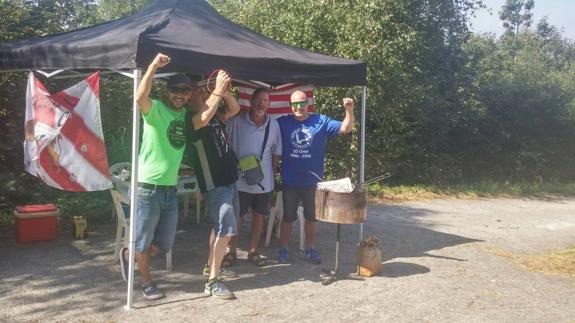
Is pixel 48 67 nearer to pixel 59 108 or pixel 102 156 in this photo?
pixel 59 108

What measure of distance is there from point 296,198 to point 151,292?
180 cm

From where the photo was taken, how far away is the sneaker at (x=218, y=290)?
435 centimetres

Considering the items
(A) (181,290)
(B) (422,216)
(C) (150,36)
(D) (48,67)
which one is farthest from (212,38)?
(B) (422,216)

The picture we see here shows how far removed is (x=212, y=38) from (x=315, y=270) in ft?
8.48

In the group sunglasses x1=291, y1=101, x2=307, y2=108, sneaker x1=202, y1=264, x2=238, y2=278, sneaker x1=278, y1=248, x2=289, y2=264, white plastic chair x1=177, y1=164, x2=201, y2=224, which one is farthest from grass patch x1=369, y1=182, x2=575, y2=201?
sneaker x1=202, y1=264, x2=238, y2=278

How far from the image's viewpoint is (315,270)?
5289mm

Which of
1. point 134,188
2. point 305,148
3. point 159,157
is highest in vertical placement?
point 305,148

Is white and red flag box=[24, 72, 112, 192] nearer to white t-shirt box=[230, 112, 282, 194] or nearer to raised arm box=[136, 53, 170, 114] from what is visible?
raised arm box=[136, 53, 170, 114]

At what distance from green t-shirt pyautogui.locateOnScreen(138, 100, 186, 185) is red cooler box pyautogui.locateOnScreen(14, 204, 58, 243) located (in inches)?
96.5

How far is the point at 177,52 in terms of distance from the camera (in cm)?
417

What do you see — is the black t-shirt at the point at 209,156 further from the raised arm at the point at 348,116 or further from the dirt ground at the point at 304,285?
the raised arm at the point at 348,116

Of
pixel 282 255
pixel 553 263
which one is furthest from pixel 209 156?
pixel 553 263

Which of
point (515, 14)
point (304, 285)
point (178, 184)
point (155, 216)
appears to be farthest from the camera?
point (515, 14)

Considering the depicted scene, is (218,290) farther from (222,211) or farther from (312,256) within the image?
(312,256)
